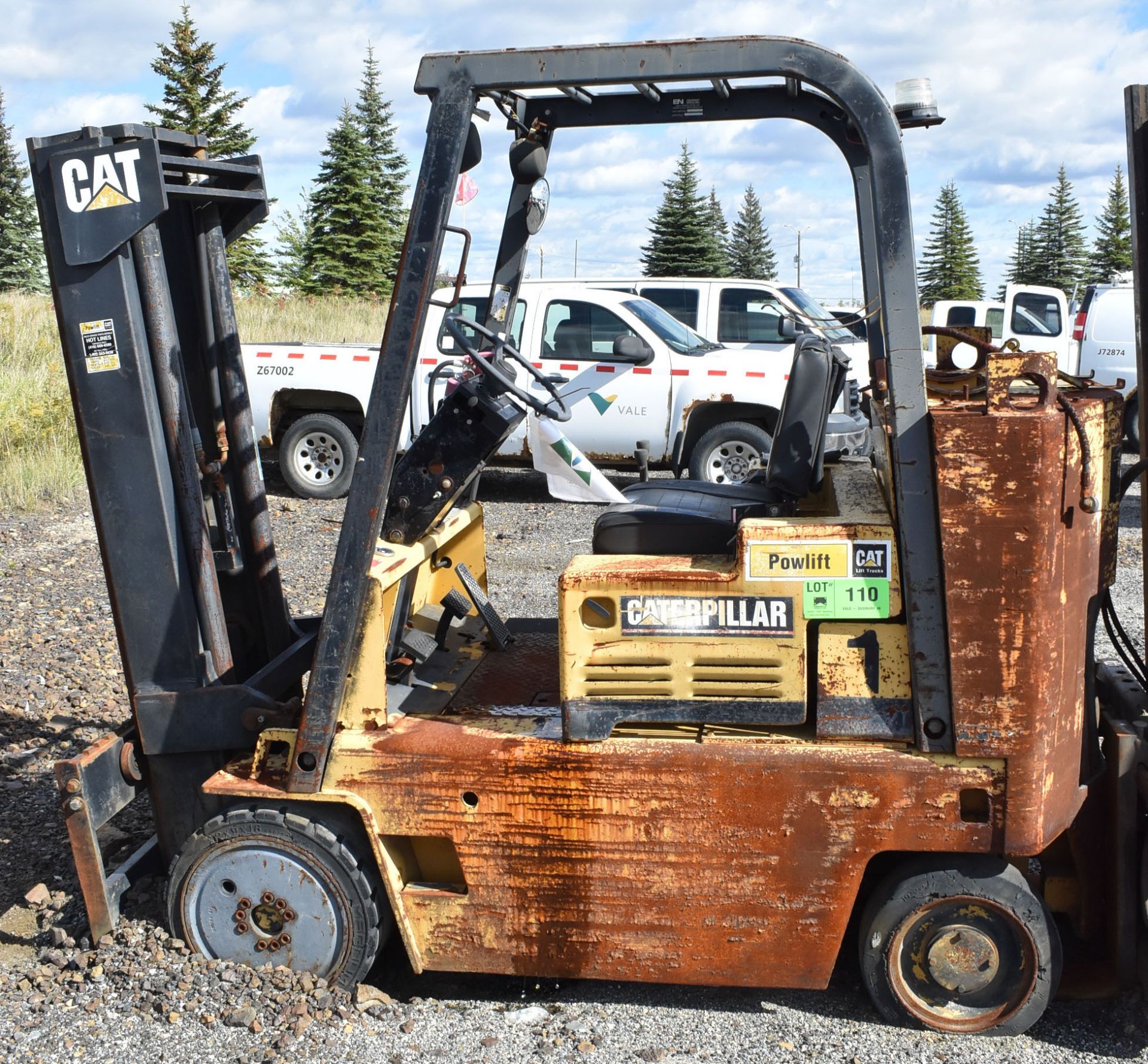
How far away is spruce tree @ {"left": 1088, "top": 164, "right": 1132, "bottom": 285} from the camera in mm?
44812

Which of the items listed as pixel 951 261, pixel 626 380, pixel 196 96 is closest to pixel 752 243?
pixel 951 261

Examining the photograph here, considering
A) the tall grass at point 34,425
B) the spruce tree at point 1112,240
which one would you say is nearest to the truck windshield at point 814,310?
the tall grass at point 34,425

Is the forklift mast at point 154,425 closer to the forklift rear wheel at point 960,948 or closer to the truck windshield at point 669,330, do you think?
the forklift rear wheel at point 960,948

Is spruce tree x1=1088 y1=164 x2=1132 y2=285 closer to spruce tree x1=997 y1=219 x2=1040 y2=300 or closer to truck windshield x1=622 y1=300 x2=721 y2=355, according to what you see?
spruce tree x1=997 y1=219 x2=1040 y2=300

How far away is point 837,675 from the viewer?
305 centimetres

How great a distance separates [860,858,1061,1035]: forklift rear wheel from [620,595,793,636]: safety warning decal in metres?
0.80

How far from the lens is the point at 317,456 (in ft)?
38.0

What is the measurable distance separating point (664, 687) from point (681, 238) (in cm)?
3576

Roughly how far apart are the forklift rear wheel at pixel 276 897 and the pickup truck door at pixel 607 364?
25.1ft

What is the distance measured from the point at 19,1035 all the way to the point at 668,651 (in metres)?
2.08

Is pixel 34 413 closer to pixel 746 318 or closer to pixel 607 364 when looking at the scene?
pixel 607 364

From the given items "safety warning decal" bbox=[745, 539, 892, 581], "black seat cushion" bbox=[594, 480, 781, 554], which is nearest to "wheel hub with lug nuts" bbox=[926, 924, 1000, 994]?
"safety warning decal" bbox=[745, 539, 892, 581]

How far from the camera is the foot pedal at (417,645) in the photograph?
12.8 ft

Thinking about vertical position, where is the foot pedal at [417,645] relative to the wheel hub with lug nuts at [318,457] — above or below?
below
